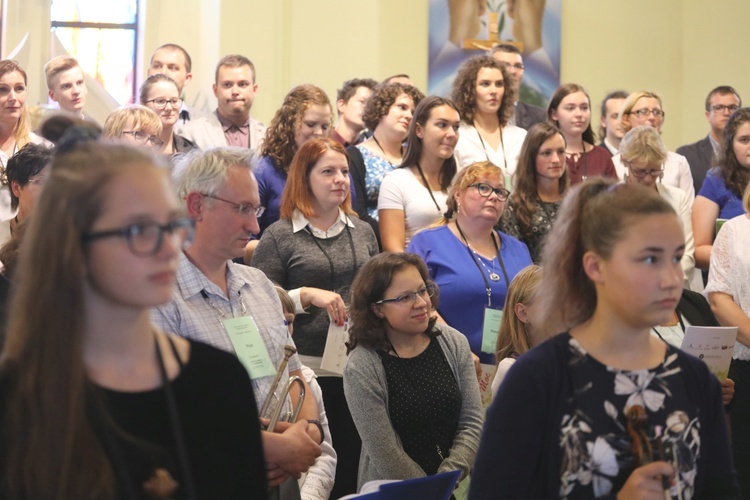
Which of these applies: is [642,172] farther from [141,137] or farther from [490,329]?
[141,137]

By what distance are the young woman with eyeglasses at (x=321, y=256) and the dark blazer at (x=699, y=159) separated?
3131 mm

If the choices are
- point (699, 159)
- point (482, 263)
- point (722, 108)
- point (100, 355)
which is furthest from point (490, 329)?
point (722, 108)

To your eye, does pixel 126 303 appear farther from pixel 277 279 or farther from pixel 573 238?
pixel 277 279

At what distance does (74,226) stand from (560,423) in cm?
96

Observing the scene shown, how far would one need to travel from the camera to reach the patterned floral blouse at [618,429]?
6.25 ft

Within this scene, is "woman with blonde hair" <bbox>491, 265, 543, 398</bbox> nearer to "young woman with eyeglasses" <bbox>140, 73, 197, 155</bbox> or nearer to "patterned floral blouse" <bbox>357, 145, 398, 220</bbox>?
"patterned floral blouse" <bbox>357, 145, 398, 220</bbox>

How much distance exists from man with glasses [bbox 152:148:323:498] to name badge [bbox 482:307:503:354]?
4.31 ft

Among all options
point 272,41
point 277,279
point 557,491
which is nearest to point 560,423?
point 557,491

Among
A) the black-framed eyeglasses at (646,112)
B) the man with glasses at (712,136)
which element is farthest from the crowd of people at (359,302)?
the man with glasses at (712,136)

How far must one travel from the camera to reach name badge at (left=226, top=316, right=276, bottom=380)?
262 cm

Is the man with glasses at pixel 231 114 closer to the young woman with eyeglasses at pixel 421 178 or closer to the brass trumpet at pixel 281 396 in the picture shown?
the young woman with eyeglasses at pixel 421 178

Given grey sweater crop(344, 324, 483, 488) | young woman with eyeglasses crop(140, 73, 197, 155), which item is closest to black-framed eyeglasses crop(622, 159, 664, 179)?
grey sweater crop(344, 324, 483, 488)

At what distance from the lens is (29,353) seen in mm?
1524

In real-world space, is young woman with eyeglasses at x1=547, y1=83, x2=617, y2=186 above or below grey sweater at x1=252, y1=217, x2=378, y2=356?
above
